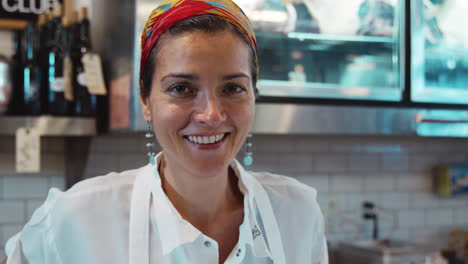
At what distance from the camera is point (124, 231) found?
1.25 meters

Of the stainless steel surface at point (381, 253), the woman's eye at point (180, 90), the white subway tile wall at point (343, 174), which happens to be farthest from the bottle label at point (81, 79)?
the stainless steel surface at point (381, 253)

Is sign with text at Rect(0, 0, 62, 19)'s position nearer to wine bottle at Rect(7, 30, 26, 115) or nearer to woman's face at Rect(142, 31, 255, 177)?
wine bottle at Rect(7, 30, 26, 115)

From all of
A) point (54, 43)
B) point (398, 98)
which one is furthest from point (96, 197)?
point (398, 98)

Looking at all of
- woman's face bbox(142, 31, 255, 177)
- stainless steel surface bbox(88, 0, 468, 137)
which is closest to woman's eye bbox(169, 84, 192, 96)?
woman's face bbox(142, 31, 255, 177)

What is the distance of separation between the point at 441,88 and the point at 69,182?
5.11 feet

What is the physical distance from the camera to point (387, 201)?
→ 2840 millimetres

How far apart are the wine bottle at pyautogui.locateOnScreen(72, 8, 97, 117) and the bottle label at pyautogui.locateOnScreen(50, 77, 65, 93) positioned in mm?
40

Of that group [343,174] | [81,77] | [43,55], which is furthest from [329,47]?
[43,55]

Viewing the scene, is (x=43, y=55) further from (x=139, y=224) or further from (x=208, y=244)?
(x=208, y=244)

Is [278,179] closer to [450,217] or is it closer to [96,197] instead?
[96,197]

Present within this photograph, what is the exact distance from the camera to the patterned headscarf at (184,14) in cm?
110

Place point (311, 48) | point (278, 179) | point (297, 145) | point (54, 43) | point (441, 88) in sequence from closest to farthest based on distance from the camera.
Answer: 1. point (278, 179)
2. point (54, 43)
3. point (311, 48)
4. point (441, 88)
5. point (297, 145)

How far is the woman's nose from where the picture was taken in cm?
108

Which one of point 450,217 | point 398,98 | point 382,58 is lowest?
point 450,217
